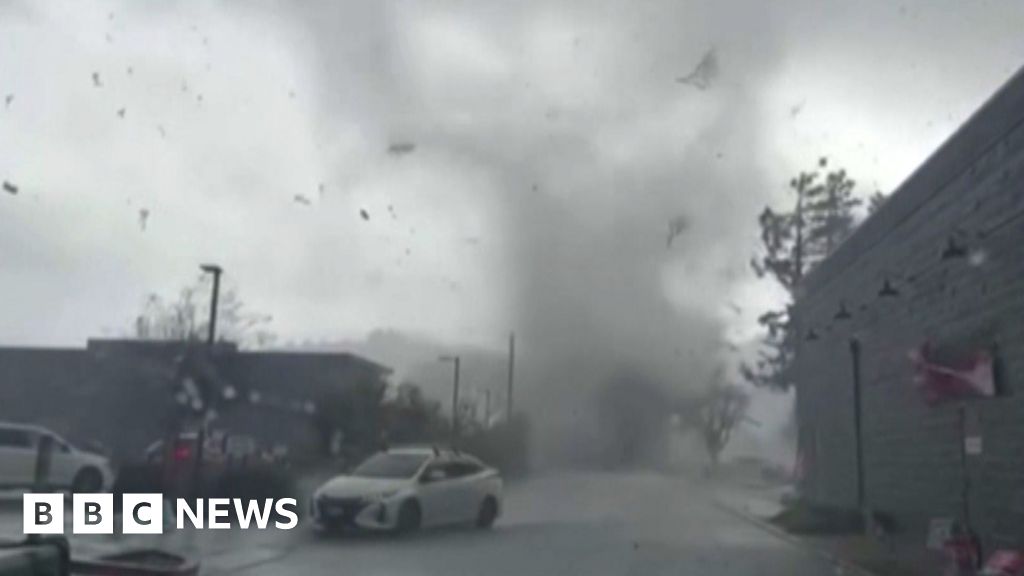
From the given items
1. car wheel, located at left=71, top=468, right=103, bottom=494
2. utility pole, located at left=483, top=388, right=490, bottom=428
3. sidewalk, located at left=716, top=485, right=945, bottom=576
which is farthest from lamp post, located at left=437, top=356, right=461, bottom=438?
sidewalk, located at left=716, top=485, right=945, bottom=576

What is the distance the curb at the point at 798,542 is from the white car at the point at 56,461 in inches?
553

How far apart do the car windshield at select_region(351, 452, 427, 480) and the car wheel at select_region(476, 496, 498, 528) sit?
5.57ft

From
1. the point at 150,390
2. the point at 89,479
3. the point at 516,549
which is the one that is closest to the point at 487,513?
the point at 516,549

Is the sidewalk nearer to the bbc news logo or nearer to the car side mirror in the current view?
the car side mirror

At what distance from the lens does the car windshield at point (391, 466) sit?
21062 millimetres

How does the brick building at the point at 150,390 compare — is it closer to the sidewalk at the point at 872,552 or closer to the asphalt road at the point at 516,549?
the asphalt road at the point at 516,549

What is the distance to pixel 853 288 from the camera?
26125mm

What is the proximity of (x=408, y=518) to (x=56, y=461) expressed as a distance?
1070 cm

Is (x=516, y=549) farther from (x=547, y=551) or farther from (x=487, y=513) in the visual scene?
(x=487, y=513)

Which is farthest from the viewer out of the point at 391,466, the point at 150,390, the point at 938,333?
the point at 150,390

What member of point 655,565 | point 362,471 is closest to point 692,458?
point 362,471

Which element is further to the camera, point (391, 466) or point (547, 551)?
point (391, 466)

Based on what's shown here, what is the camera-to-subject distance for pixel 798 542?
21578mm

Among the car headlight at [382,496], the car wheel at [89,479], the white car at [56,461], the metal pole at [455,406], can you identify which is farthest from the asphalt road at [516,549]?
the metal pole at [455,406]
